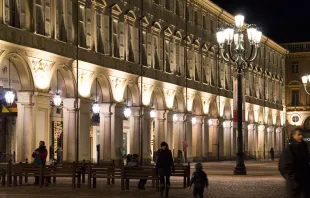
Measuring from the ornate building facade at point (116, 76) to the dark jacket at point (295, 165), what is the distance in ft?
76.9

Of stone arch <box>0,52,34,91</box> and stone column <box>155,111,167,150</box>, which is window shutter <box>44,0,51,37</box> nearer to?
stone arch <box>0,52,34,91</box>

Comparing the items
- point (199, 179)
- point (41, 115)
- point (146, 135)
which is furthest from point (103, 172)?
point (146, 135)

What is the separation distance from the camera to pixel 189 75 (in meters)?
61.9

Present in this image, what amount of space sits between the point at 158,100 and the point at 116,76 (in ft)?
28.5

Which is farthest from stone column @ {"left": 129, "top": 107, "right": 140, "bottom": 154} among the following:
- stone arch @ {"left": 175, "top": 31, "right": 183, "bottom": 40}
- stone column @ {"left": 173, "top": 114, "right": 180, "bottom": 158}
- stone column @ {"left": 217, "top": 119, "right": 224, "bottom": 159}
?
stone column @ {"left": 217, "top": 119, "right": 224, "bottom": 159}

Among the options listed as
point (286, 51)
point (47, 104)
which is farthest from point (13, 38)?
point (286, 51)

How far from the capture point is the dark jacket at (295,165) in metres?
12.4

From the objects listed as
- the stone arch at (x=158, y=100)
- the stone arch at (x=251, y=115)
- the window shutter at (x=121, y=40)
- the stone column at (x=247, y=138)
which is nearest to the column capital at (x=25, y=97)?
the window shutter at (x=121, y=40)

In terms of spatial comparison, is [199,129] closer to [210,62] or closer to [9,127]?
[210,62]

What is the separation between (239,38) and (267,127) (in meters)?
53.4

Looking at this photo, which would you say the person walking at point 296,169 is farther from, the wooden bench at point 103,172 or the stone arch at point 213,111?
the stone arch at point 213,111

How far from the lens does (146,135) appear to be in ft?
172

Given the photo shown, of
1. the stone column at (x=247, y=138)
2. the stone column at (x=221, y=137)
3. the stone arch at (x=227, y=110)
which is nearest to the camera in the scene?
the stone column at (x=221, y=137)

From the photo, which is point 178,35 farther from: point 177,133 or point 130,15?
point 130,15
